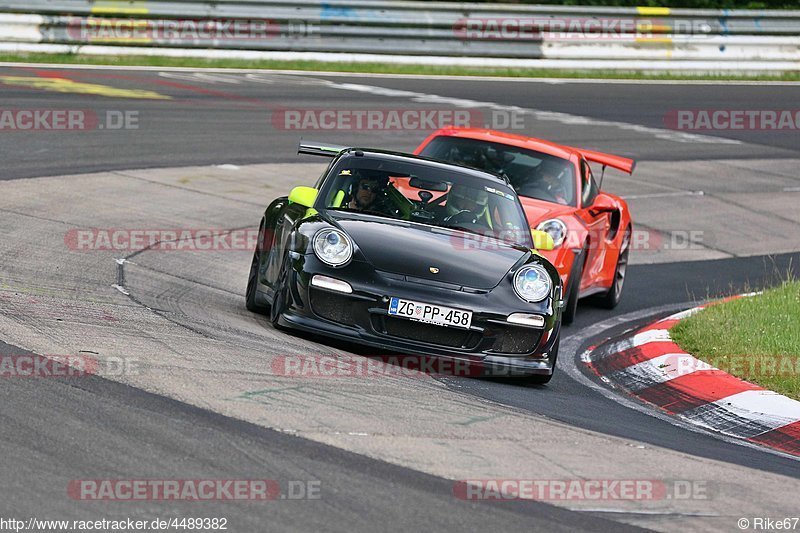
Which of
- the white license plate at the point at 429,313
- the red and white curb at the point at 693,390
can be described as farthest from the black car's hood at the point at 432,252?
the red and white curb at the point at 693,390

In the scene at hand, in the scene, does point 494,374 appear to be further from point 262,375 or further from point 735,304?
point 735,304

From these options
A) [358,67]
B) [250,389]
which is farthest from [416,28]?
[250,389]

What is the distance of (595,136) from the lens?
19.9 m

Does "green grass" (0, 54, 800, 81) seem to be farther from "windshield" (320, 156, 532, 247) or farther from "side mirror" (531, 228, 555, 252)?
"side mirror" (531, 228, 555, 252)

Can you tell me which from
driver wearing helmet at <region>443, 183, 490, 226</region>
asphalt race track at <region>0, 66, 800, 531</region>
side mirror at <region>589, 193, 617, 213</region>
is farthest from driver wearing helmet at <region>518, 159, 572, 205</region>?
driver wearing helmet at <region>443, 183, 490, 226</region>

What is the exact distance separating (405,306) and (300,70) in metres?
16.1

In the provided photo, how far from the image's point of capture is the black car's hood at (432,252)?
303 inches

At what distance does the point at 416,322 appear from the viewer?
7.49 metres

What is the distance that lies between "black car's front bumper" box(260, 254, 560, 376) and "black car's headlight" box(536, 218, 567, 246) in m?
2.47

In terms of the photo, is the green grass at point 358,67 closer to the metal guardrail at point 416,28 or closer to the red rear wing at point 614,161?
the metal guardrail at point 416,28

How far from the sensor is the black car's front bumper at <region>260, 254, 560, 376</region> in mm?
7500

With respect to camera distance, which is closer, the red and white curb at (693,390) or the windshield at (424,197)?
the red and white curb at (693,390)

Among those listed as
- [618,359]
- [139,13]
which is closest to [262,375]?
[618,359]

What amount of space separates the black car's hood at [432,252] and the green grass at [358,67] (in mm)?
14070
